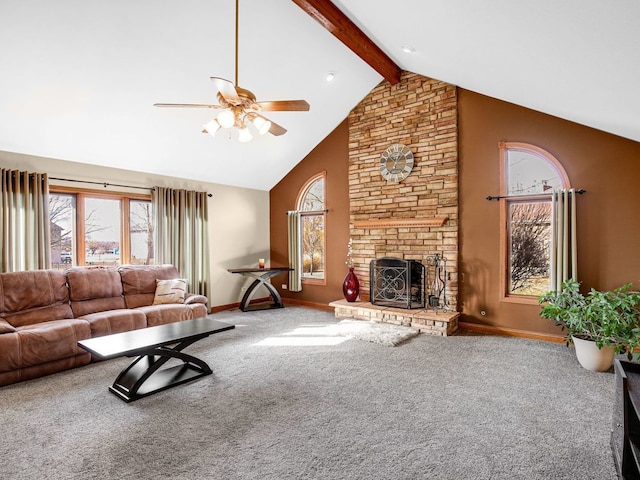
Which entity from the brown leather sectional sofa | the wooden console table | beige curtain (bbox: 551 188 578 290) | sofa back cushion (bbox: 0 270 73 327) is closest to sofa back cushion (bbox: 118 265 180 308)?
the brown leather sectional sofa

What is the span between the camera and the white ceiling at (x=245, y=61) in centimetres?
258

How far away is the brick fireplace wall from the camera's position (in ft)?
16.0

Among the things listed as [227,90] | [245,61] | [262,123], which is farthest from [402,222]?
[227,90]

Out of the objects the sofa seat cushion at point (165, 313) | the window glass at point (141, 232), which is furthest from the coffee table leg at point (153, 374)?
the window glass at point (141, 232)

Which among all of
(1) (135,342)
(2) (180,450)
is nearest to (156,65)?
(1) (135,342)

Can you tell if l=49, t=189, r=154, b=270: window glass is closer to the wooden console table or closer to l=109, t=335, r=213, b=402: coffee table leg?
the wooden console table

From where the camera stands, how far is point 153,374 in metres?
3.16

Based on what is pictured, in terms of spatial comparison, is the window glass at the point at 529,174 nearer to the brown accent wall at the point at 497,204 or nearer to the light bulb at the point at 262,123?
the brown accent wall at the point at 497,204

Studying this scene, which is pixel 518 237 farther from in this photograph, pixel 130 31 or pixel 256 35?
pixel 130 31

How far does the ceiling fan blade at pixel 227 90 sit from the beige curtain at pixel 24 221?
3010 millimetres

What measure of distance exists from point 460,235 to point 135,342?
415 centimetres

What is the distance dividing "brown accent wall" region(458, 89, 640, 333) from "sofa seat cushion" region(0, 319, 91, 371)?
469 centimetres

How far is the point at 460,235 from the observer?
191 inches

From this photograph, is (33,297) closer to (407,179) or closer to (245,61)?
(245,61)
